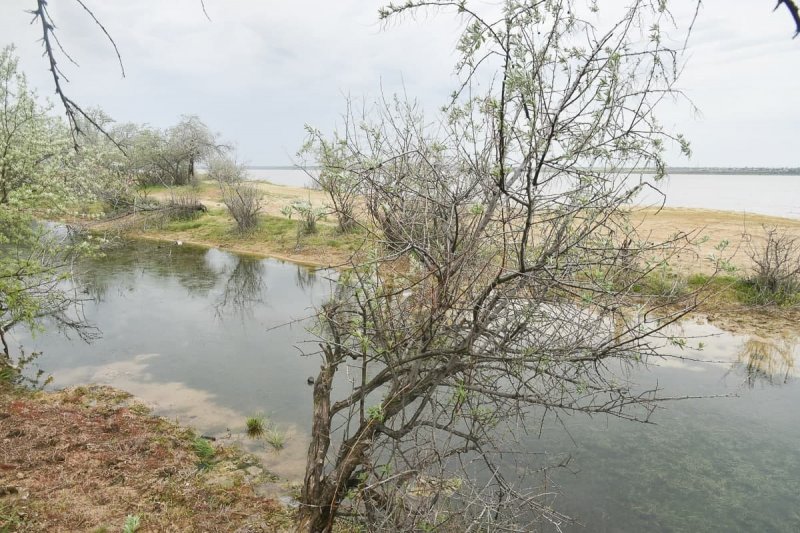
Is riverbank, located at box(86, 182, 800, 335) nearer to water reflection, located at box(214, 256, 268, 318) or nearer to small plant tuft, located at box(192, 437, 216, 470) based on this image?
water reflection, located at box(214, 256, 268, 318)

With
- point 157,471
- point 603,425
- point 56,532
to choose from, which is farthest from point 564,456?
point 56,532

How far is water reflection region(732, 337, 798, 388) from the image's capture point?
858 centimetres

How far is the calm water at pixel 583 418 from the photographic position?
5.60 m

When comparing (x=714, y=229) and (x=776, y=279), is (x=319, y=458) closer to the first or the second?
(x=776, y=279)

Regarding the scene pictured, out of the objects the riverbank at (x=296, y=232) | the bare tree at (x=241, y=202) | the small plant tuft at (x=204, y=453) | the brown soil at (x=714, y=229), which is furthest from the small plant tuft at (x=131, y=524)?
the bare tree at (x=241, y=202)

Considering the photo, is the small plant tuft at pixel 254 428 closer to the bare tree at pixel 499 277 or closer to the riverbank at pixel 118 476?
the riverbank at pixel 118 476

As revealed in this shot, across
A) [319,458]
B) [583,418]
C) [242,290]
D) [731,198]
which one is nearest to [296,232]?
[242,290]

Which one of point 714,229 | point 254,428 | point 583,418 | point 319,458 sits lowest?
point 254,428

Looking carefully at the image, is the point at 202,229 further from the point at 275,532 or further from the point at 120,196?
the point at 275,532

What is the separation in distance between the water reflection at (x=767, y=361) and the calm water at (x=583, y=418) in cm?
3

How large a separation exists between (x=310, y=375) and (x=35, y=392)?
4287 mm

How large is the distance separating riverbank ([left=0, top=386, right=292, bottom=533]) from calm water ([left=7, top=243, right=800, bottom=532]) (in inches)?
24.2

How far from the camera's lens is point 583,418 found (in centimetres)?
732

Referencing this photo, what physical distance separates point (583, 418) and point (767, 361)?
4601 mm
